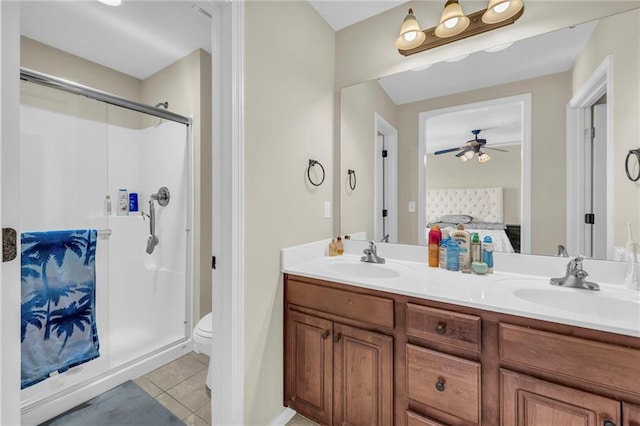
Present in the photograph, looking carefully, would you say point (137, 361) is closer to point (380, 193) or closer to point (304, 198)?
point (304, 198)

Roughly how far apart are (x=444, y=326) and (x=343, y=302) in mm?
452

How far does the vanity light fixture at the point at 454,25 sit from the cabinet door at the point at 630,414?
1.64 metres

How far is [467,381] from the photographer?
103cm

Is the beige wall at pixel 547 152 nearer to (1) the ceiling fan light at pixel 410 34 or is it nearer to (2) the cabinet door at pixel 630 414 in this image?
(1) the ceiling fan light at pixel 410 34

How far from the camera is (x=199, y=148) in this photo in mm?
2252

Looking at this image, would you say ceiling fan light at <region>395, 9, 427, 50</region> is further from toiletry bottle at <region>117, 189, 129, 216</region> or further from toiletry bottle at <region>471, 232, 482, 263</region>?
toiletry bottle at <region>117, 189, 129, 216</region>

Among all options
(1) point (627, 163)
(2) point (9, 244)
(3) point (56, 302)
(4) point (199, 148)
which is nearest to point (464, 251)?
(1) point (627, 163)

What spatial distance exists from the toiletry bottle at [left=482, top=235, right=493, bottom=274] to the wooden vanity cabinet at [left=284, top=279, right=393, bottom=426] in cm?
63

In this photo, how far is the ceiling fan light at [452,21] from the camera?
1439mm

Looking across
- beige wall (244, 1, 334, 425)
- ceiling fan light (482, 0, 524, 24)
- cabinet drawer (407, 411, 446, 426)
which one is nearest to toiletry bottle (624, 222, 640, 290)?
cabinet drawer (407, 411, 446, 426)

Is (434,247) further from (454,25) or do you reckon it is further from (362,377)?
(454,25)

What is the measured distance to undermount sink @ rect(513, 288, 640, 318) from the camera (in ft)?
3.44

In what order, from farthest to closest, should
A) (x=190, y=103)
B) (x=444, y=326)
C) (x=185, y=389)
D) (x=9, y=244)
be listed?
(x=190, y=103)
(x=185, y=389)
(x=444, y=326)
(x=9, y=244)

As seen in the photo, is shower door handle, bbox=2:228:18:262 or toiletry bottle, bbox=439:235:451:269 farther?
toiletry bottle, bbox=439:235:451:269
